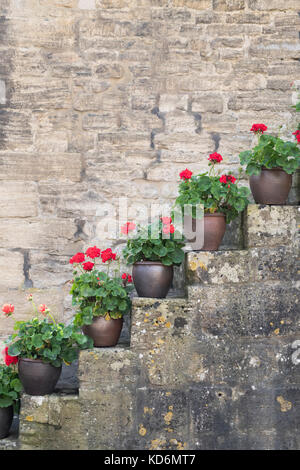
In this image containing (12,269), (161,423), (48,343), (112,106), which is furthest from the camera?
(112,106)

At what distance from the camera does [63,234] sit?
3.41 metres

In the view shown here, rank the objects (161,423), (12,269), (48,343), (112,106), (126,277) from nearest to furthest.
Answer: (161,423) → (48,343) → (126,277) → (12,269) → (112,106)

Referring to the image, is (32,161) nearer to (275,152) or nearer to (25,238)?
(25,238)

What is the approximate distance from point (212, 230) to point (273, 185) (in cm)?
49

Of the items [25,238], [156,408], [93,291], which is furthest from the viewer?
[25,238]

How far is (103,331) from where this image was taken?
9.59 feet

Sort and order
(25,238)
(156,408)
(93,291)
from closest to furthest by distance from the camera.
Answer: (156,408)
(93,291)
(25,238)

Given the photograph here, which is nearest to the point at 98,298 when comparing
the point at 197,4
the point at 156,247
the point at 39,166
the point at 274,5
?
the point at 156,247

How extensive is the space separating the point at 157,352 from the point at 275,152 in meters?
1.42

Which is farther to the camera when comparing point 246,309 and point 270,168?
point 270,168

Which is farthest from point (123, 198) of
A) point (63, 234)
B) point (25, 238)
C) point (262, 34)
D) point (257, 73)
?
point (262, 34)

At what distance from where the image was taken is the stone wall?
11.2 feet

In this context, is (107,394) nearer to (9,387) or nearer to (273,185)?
(9,387)

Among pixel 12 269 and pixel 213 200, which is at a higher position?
pixel 213 200
